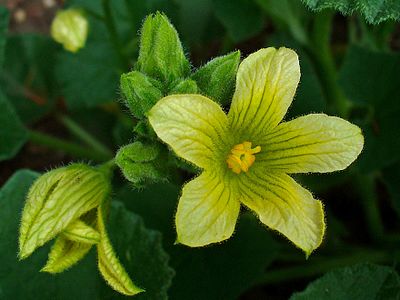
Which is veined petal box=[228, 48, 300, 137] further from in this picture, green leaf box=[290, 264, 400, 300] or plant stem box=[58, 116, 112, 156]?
plant stem box=[58, 116, 112, 156]

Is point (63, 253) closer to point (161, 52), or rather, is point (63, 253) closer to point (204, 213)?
point (204, 213)

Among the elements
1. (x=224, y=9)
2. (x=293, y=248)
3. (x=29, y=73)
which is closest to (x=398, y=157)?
(x=293, y=248)

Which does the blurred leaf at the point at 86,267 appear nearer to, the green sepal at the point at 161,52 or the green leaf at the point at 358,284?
the green leaf at the point at 358,284

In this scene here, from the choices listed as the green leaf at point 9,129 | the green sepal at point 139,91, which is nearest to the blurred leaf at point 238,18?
the green leaf at point 9,129

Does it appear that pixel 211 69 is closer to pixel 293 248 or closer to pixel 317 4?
pixel 317 4

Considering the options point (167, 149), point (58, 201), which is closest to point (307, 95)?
point (167, 149)

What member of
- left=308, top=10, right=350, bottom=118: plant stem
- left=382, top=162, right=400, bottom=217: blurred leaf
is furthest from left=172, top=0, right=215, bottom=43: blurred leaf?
left=382, top=162, right=400, bottom=217: blurred leaf
